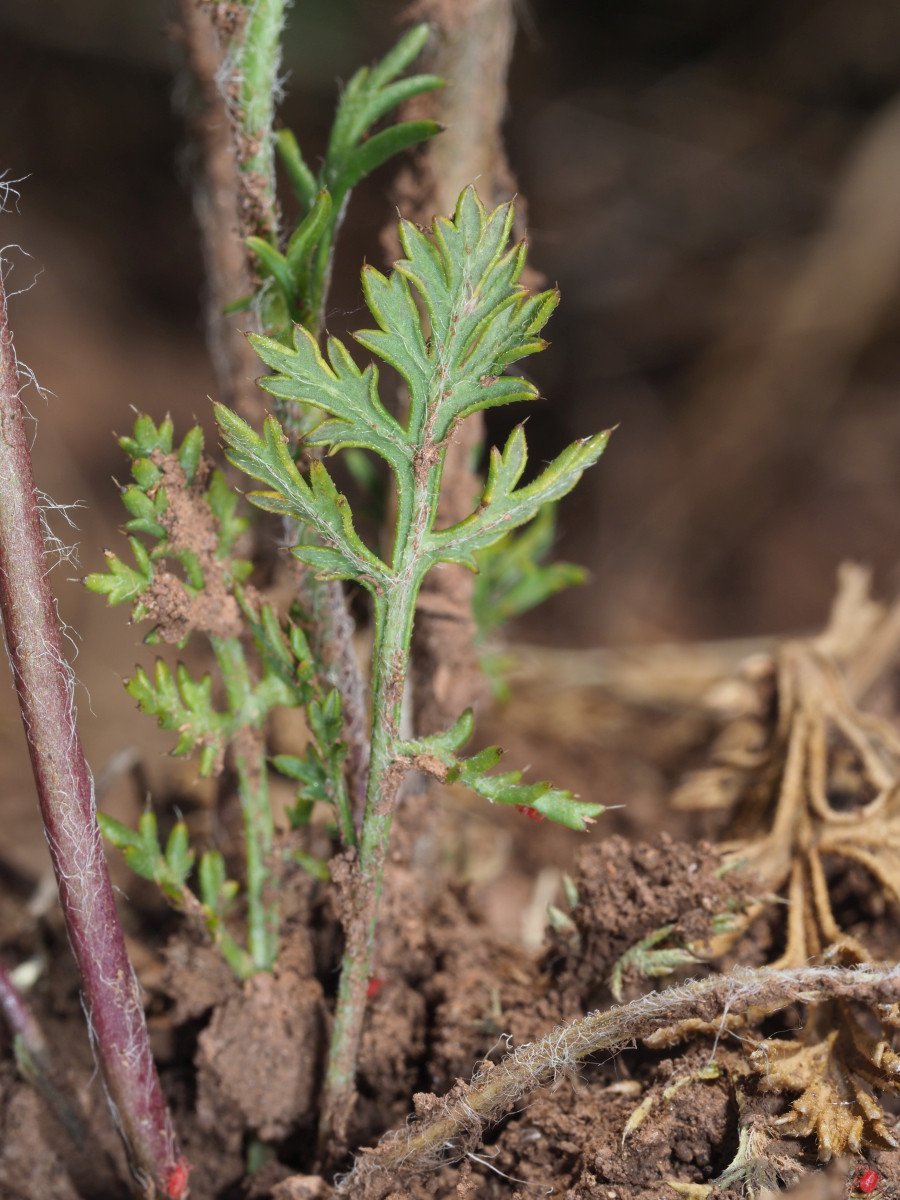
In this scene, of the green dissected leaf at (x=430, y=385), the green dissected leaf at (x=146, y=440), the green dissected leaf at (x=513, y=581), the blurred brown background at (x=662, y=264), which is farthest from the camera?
the blurred brown background at (x=662, y=264)

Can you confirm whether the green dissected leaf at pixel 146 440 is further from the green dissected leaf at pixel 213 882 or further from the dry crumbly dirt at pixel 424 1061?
the dry crumbly dirt at pixel 424 1061

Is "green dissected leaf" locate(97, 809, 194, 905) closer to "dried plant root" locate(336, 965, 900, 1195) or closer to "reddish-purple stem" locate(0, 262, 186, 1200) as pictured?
"reddish-purple stem" locate(0, 262, 186, 1200)

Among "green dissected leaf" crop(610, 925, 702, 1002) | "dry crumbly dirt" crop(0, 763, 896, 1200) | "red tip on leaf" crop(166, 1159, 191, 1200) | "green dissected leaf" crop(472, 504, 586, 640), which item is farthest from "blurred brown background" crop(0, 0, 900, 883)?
"red tip on leaf" crop(166, 1159, 191, 1200)

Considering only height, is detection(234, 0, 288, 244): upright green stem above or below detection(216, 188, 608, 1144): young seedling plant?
above

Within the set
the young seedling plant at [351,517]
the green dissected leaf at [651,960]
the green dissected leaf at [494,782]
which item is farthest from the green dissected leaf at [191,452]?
the green dissected leaf at [651,960]

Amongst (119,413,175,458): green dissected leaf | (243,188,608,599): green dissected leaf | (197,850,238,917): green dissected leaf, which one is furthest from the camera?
(197,850,238,917): green dissected leaf

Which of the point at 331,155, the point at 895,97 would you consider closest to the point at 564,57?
the point at 895,97

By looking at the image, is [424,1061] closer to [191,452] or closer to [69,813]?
[69,813]
